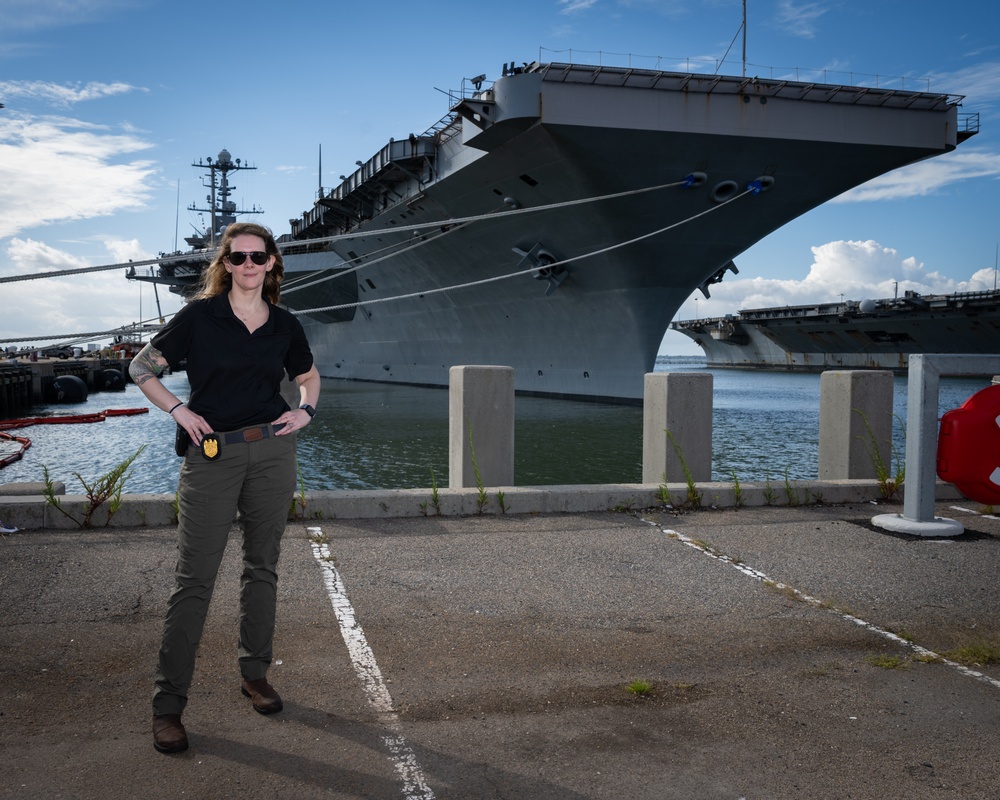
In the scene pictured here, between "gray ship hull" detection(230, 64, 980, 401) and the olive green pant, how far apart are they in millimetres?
10361

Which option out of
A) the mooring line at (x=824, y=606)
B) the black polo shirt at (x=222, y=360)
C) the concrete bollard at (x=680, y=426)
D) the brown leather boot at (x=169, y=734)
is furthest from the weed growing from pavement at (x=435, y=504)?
the brown leather boot at (x=169, y=734)

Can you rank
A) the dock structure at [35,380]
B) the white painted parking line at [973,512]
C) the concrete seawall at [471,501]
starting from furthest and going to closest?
the dock structure at [35,380], the white painted parking line at [973,512], the concrete seawall at [471,501]

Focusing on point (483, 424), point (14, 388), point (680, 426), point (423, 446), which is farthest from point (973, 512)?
point (14, 388)

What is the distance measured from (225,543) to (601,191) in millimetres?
18797

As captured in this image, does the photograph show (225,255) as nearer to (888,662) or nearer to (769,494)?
(888,662)

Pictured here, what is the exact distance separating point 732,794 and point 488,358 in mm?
27870

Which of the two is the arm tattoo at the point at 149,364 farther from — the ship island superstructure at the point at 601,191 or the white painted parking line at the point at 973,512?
the ship island superstructure at the point at 601,191

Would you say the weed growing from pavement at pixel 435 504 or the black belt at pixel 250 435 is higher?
the black belt at pixel 250 435

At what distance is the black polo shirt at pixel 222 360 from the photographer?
3215 mm

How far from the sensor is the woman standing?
3117mm

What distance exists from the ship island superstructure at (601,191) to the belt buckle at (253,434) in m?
9.90

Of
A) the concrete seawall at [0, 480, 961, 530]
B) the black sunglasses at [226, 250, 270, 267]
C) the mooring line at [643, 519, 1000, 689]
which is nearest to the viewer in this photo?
the black sunglasses at [226, 250, 270, 267]

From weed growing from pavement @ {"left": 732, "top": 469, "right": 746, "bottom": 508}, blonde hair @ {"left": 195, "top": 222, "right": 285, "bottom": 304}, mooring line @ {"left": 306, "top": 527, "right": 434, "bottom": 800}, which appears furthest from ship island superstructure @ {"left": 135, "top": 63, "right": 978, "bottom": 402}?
blonde hair @ {"left": 195, "top": 222, "right": 285, "bottom": 304}

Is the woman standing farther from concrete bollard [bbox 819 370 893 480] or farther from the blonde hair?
concrete bollard [bbox 819 370 893 480]
